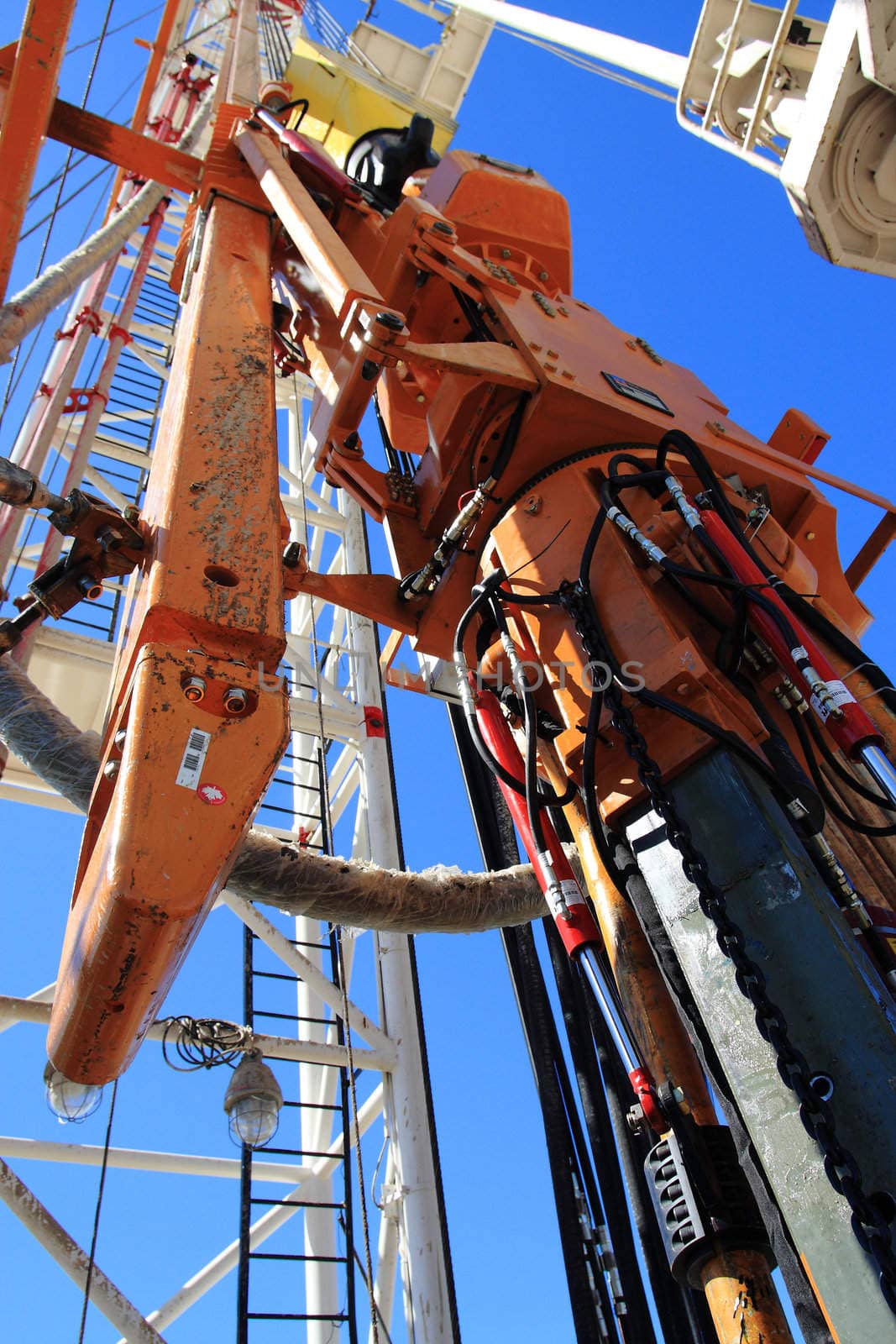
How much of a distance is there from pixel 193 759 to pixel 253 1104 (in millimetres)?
2893

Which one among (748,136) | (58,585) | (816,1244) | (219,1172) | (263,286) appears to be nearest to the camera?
(816,1244)

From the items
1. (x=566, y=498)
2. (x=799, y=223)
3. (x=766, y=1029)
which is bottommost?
(x=766, y=1029)

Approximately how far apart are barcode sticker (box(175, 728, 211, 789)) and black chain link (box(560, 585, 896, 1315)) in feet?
3.64

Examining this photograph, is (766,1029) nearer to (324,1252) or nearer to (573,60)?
(324,1252)

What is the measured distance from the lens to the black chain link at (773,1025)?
2.06m

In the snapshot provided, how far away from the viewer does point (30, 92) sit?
14.1ft

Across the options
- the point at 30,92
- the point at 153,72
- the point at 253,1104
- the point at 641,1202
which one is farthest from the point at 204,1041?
the point at 153,72

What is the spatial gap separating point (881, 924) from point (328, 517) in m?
6.92

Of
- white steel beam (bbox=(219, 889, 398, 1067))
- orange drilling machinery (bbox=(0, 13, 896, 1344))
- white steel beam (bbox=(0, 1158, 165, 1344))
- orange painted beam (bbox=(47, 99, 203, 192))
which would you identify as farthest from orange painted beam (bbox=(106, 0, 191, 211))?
white steel beam (bbox=(0, 1158, 165, 1344))

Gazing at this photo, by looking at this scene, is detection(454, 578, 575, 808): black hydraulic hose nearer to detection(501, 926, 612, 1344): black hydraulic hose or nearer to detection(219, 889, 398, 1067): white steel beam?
detection(501, 926, 612, 1344): black hydraulic hose

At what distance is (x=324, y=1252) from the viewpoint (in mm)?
5602

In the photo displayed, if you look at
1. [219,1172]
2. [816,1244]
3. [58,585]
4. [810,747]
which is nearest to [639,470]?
[810,747]

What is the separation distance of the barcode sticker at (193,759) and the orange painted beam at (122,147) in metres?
3.51

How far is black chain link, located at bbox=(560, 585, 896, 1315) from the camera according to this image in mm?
2061
